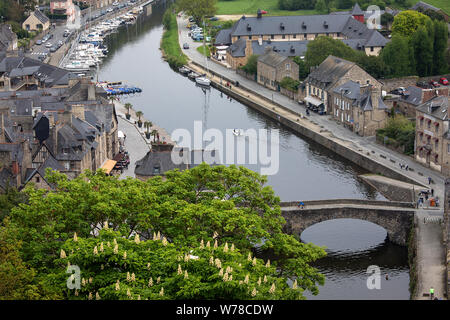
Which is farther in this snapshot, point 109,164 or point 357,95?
point 357,95

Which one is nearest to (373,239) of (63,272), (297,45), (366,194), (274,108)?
(366,194)

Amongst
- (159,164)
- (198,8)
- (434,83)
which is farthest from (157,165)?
(198,8)

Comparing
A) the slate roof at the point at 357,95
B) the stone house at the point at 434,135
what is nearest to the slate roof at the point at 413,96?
the slate roof at the point at 357,95

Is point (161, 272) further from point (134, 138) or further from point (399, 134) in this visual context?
point (134, 138)

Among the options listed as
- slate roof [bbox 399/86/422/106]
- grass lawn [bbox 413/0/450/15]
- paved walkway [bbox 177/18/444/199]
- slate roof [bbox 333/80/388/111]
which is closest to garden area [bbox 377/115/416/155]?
paved walkway [bbox 177/18/444/199]

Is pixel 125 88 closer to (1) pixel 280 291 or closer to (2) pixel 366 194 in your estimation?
(2) pixel 366 194

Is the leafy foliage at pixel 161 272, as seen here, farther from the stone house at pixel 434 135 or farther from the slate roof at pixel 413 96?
the slate roof at pixel 413 96
